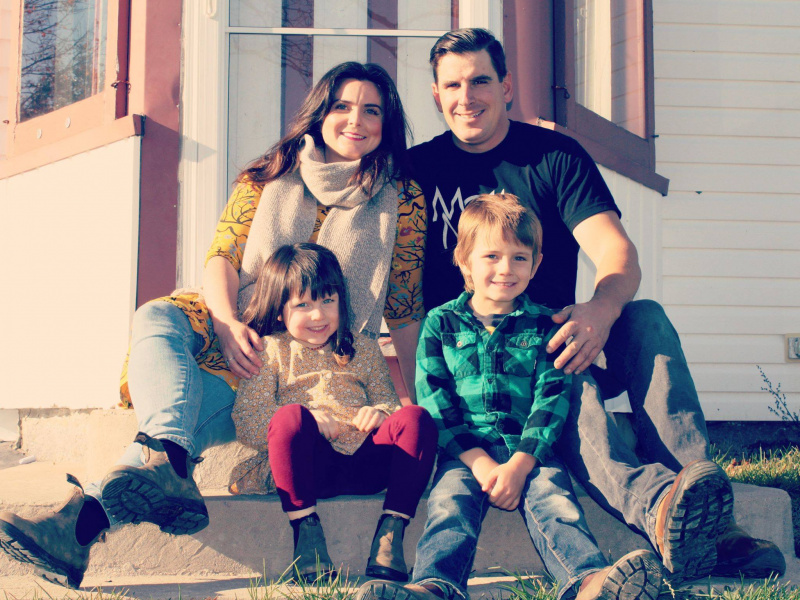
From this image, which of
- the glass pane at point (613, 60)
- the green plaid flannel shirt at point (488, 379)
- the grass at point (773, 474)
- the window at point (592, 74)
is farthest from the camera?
the glass pane at point (613, 60)

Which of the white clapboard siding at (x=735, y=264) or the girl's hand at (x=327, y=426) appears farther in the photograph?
the white clapboard siding at (x=735, y=264)

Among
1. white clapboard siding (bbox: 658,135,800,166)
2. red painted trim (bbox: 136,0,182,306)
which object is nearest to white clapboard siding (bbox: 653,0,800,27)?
white clapboard siding (bbox: 658,135,800,166)

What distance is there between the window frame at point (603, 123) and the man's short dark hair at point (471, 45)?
719 millimetres

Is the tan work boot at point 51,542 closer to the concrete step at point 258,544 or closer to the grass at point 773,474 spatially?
the concrete step at point 258,544

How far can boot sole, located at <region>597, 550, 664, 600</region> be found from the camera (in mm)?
1643

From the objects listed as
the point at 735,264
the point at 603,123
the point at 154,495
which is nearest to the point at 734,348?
the point at 735,264

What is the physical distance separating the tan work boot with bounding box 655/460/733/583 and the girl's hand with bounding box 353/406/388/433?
87cm

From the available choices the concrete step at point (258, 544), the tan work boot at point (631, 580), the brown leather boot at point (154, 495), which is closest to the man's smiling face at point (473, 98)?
the concrete step at point (258, 544)

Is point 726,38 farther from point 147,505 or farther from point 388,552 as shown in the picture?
point 147,505

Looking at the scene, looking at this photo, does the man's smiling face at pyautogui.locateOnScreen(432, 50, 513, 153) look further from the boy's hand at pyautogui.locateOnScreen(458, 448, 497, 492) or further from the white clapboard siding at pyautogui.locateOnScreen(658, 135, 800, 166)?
the white clapboard siding at pyautogui.locateOnScreen(658, 135, 800, 166)

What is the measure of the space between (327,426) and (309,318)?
15.3 inches

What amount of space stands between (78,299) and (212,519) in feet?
5.98

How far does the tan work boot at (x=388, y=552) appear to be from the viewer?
2020 millimetres

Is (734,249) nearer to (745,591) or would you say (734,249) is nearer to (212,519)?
(745,591)
